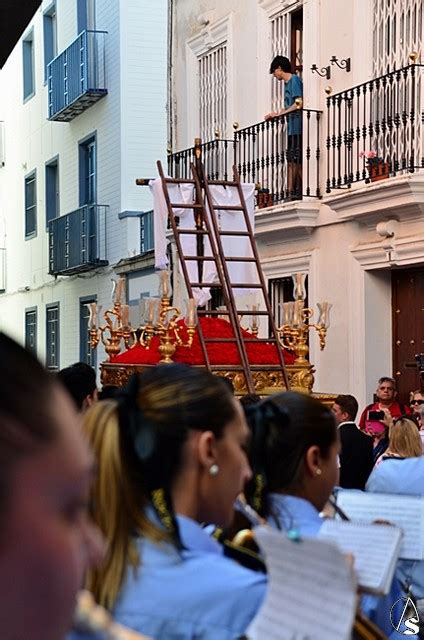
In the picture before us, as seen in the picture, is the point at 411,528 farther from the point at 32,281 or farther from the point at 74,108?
the point at 32,281

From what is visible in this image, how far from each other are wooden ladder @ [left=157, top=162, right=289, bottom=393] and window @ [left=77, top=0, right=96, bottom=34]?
1099 cm

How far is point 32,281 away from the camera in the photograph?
88.4ft

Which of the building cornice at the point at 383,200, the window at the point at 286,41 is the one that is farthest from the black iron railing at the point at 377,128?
the window at the point at 286,41

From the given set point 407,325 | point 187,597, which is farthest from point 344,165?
point 187,597

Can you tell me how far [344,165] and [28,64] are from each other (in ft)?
47.8

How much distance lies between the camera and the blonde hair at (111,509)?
2.39m

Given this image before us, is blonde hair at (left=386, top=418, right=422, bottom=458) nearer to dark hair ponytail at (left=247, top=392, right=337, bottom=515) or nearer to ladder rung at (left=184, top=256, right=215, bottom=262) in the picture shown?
dark hair ponytail at (left=247, top=392, right=337, bottom=515)

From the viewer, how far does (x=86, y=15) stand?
22.9 m

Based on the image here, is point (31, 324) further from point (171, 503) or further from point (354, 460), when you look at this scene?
point (171, 503)

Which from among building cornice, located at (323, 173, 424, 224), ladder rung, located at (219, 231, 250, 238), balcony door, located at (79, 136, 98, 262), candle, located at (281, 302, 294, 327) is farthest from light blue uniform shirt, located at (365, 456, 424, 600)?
balcony door, located at (79, 136, 98, 262)

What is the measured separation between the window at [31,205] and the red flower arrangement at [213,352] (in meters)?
15.8

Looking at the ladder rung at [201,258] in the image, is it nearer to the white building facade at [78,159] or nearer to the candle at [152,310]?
the candle at [152,310]

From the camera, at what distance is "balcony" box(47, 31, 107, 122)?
22.1 metres

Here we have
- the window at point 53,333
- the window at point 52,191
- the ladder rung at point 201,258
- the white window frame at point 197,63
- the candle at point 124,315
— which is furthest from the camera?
the window at point 52,191
